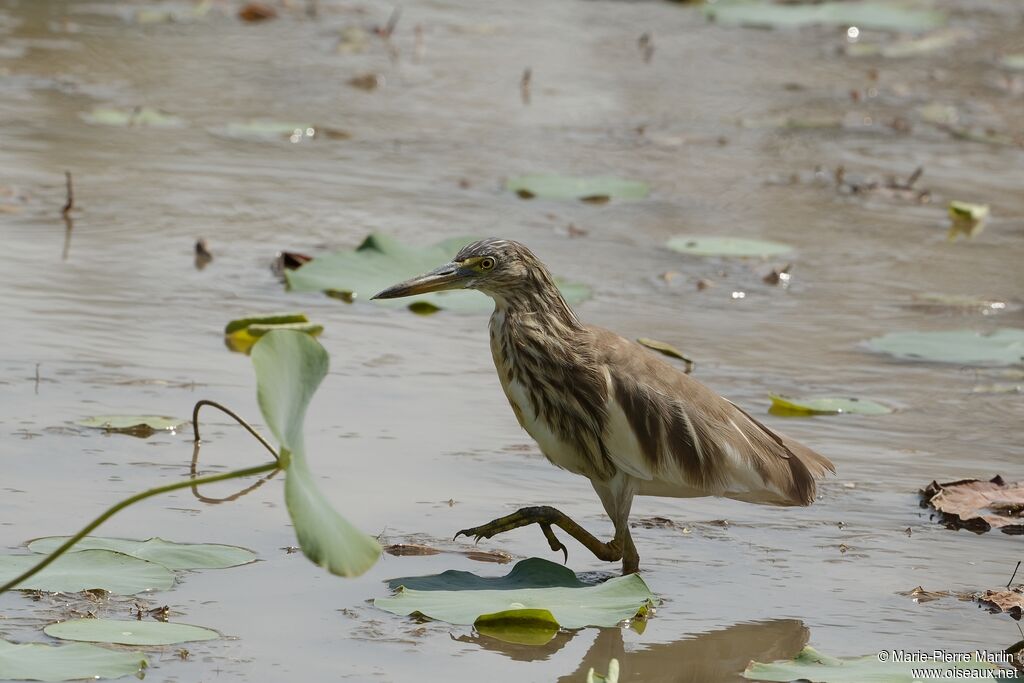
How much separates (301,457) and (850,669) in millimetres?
1702

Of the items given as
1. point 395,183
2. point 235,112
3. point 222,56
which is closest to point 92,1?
point 222,56

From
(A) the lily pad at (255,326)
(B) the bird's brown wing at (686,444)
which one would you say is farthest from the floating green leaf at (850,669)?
(A) the lily pad at (255,326)

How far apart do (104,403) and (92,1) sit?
975 centimetres

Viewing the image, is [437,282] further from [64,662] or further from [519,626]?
[64,662]

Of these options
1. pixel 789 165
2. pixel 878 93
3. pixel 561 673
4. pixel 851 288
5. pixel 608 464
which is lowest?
pixel 561 673

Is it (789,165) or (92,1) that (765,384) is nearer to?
(789,165)

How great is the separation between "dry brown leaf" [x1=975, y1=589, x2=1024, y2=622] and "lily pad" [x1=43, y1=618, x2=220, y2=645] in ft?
7.60

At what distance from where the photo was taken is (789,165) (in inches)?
472

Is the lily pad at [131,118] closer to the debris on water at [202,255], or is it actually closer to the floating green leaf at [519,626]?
the debris on water at [202,255]

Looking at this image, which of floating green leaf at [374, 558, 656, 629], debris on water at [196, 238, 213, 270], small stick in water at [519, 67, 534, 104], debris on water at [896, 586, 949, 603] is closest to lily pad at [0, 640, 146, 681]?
floating green leaf at [374, 558, 656, 629]

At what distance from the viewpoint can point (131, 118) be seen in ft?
36.9

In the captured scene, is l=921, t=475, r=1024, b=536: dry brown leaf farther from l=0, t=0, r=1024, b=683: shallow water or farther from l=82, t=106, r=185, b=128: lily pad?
l=82, t=106, r=185, b=128: lily pad

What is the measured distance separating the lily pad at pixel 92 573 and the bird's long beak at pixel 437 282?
1.40 metres

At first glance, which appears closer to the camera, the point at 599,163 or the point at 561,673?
the point at 561,673
